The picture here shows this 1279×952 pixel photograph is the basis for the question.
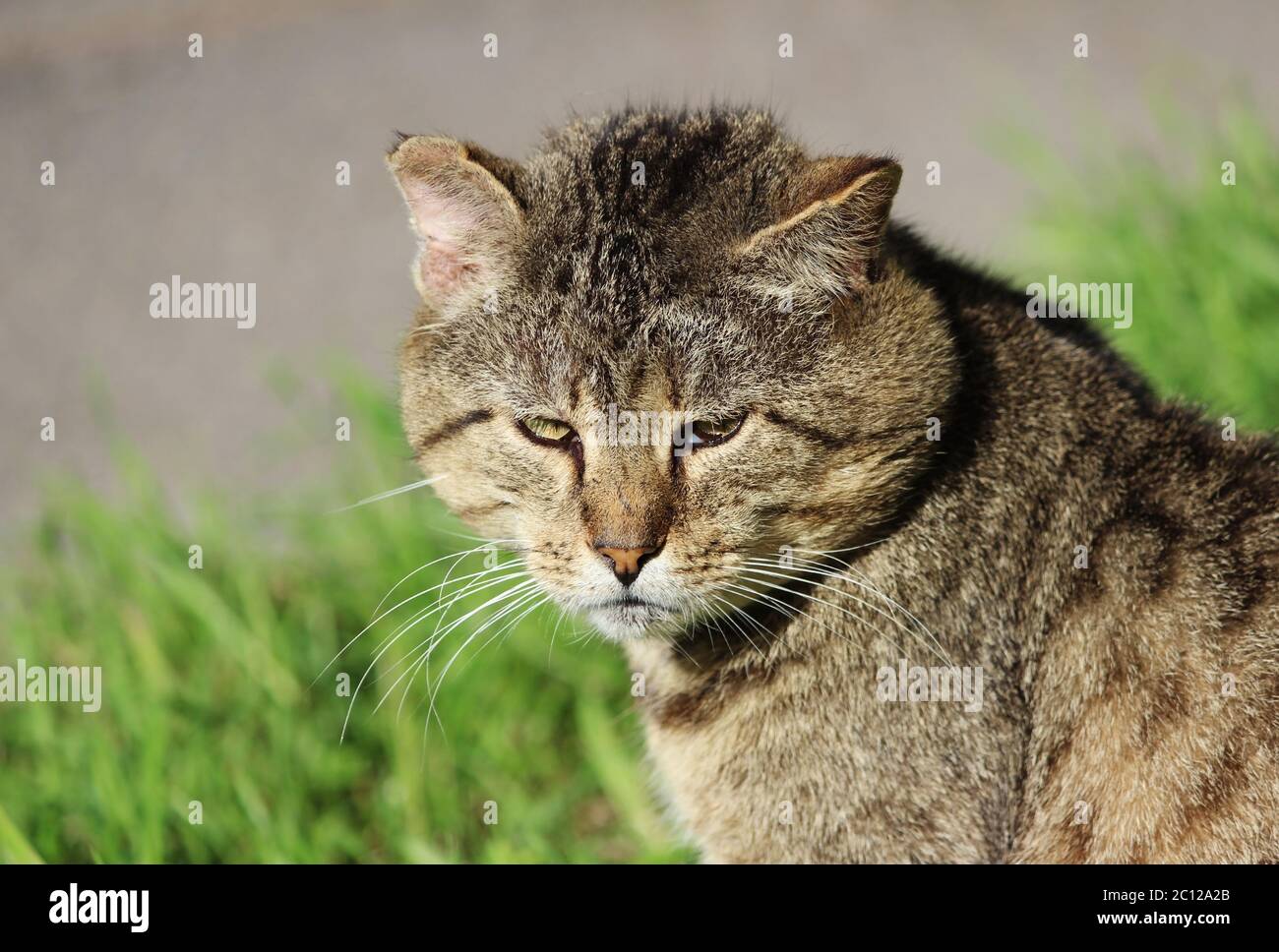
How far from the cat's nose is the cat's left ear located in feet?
1.61

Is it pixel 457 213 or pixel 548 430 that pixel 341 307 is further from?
pixel 548 430

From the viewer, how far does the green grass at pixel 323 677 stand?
3020 millimetres

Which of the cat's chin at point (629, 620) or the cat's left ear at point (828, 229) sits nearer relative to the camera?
the cat's left ear at point (828, 229)

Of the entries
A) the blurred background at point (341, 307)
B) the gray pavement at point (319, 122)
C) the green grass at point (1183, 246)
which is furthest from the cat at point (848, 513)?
the gray pavement at point (319, 122)

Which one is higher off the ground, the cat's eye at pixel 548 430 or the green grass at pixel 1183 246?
the green grass at pixel 1183 246

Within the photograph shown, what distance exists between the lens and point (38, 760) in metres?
3.29

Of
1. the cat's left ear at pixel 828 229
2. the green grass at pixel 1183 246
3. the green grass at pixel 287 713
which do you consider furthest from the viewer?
the green grass at pixel 1183 246

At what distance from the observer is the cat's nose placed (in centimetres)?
214

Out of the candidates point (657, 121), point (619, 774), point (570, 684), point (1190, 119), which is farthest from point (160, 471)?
point (1190, 119)

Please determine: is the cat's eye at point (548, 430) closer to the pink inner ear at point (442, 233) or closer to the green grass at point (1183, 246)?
the pink inner ear at point (442, 233)

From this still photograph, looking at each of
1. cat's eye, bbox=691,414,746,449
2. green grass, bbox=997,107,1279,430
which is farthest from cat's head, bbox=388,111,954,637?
green grass, bbox=997,107,1279,430

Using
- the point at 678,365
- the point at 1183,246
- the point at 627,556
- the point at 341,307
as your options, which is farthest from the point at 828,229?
the point at 341,307

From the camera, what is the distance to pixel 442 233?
2350 mm
